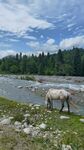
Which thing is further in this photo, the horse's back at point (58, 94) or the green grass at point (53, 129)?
the horse's back at point (58, 94)

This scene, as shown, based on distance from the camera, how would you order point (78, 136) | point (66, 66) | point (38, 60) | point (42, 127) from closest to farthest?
point (78, 136) → point (42, 127) → point (66, 66) → point (38, 60)

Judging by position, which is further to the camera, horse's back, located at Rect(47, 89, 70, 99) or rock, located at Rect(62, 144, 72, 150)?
horse's back, located at Rect(47, 89, 70, 99)

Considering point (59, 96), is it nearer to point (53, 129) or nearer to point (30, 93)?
point (53, 129)

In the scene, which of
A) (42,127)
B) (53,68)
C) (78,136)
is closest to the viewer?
(78,136)

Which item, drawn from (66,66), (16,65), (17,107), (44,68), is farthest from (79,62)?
(17,107)

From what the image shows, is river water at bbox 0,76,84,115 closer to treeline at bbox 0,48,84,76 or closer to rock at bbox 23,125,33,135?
rock at bbox 23,125,33,135

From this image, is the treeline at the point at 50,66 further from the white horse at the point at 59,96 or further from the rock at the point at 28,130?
the rock at the point at 28,130

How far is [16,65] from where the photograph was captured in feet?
553

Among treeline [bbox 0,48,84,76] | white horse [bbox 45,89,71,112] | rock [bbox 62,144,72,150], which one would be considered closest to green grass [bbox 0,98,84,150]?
rock [bbox 62,144,72,150]

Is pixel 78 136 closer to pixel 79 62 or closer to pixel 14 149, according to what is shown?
pixel 14 149

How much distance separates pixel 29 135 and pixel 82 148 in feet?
9.34

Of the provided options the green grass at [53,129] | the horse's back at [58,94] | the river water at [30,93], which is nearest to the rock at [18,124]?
the green grass at [53,129]

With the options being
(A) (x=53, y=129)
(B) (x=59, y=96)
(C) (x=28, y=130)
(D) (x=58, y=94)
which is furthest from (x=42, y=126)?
(D) (x=58, y=94)

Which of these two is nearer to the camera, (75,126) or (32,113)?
(75,126)
